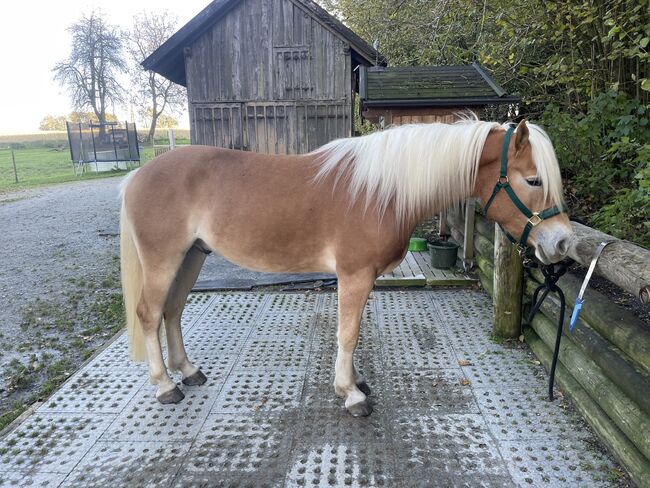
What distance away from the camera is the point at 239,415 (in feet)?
9.40

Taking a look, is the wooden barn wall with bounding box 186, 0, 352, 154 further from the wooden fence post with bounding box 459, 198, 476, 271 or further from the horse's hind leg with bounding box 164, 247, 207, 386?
the horse's hind leg with bounding box 164, 247, 207, 386

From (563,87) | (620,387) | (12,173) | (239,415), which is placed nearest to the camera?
(620,387)

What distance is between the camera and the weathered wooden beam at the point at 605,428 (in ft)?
6.96

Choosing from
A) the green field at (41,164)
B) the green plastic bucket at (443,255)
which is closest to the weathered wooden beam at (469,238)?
the green plastic bucket at (443,255)

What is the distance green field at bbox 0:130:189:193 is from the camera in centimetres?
1862

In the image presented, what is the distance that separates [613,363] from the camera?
2461 mm

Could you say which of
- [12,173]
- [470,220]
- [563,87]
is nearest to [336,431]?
[470,220]

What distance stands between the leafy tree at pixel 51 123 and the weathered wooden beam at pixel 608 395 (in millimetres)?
67029

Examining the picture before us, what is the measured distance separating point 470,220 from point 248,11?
580 cm

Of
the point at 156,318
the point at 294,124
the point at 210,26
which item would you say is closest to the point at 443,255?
the point at 156,318

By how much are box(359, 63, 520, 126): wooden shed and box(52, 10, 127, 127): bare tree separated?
27026 mm

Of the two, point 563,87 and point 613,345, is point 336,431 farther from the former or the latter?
point 563,87

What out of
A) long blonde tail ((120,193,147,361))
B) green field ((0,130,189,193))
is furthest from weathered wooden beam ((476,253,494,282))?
green field ((0,130,189,193))

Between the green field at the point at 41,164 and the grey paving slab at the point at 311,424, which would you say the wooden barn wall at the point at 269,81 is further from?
the green field at the point at 41,164
